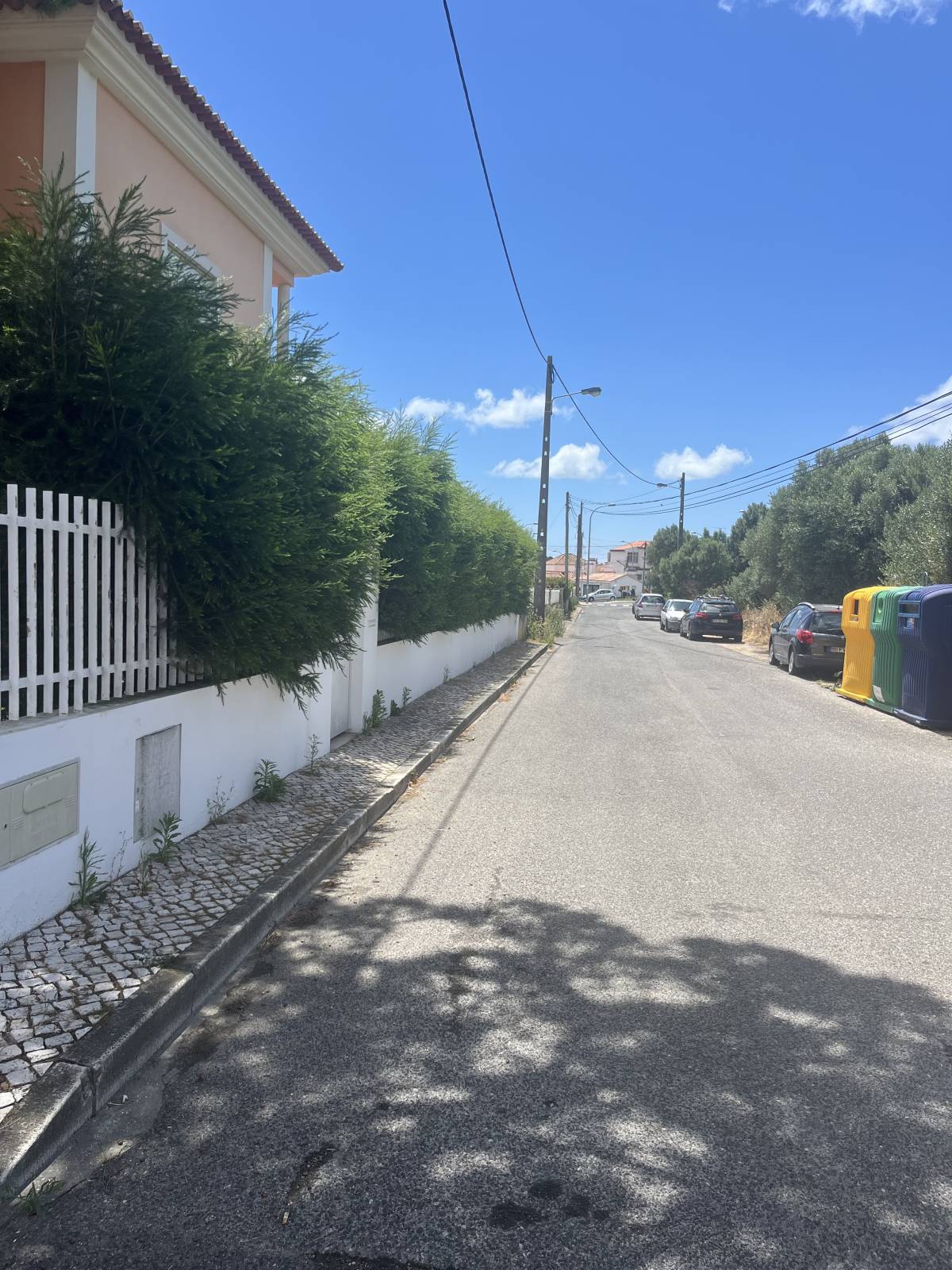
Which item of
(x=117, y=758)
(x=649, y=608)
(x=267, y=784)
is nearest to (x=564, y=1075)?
(x=117, y=758)

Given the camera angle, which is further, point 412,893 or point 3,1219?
point 412,893

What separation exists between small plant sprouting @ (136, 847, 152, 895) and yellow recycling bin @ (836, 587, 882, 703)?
1160cm

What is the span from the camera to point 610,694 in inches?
588

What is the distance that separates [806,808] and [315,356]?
210 inches

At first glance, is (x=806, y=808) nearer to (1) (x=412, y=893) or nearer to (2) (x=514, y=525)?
(1) (x=412, y=893)

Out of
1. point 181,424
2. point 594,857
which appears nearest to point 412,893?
point 594,857

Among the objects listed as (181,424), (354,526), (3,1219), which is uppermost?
(181,424)

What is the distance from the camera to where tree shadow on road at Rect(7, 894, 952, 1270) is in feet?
7.97

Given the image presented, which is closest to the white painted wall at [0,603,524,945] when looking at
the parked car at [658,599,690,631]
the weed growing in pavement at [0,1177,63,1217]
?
the weed growing in pavement at [0,1177,63,1217]

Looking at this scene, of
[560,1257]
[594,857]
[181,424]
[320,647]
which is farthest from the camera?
[320,647]

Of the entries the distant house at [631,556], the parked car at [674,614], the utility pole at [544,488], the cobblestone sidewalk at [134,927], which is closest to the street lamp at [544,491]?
the utility pole at [544,488]

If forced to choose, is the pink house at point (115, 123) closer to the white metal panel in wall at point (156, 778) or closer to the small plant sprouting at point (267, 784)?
the white metal panel in wall at point (156, 778)

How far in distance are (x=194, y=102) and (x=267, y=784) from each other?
239 inches

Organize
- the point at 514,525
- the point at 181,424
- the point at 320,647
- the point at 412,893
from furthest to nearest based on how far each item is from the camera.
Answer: the point at 514,525
the point at 320,647
the point at 412,893
the point at 181,424
